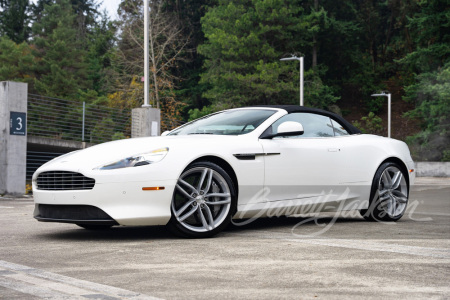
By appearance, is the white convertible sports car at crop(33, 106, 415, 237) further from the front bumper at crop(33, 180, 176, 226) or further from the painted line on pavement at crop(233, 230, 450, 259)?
the painted line on pavement at crop(233, 230, 450, 259)

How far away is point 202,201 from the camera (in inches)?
239

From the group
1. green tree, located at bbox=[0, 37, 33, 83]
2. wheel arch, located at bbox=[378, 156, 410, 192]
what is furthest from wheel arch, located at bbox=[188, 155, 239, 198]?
green tree, located at bbox=[0, 37, 33, 83]

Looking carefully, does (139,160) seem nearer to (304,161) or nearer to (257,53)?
(304,161)

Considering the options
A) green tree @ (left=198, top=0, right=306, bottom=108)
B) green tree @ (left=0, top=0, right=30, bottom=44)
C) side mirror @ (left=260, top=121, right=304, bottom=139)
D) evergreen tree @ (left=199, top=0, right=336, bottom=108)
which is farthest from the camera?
green tree @ (left=0, top=0, right=30, bottom=44)

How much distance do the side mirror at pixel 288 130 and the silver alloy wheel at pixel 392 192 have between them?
1.74 meters

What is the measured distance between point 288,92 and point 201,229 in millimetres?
45752

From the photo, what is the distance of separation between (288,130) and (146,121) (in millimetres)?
13181

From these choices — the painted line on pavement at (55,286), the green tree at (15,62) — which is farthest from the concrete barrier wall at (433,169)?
the painted line on pavement at (55,286)

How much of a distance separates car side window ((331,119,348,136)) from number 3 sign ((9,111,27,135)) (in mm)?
9822

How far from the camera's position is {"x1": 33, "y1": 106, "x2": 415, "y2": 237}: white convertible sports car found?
577cm

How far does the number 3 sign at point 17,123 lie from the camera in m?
15.3

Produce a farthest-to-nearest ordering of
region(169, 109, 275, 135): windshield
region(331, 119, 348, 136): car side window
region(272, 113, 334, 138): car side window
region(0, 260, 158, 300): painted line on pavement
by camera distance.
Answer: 1. region(331, 119, 348, 136): car side window
2. region(272, 113, 334, 138): car side window
3. region(169, 109, 275, 135): windshield
4. region(0, 260, 158, 300): painted line on pavement

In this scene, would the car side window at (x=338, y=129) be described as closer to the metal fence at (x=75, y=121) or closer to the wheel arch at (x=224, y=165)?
the wheel arch at (x=224, y=165)

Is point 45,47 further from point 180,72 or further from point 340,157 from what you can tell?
point 340,157
